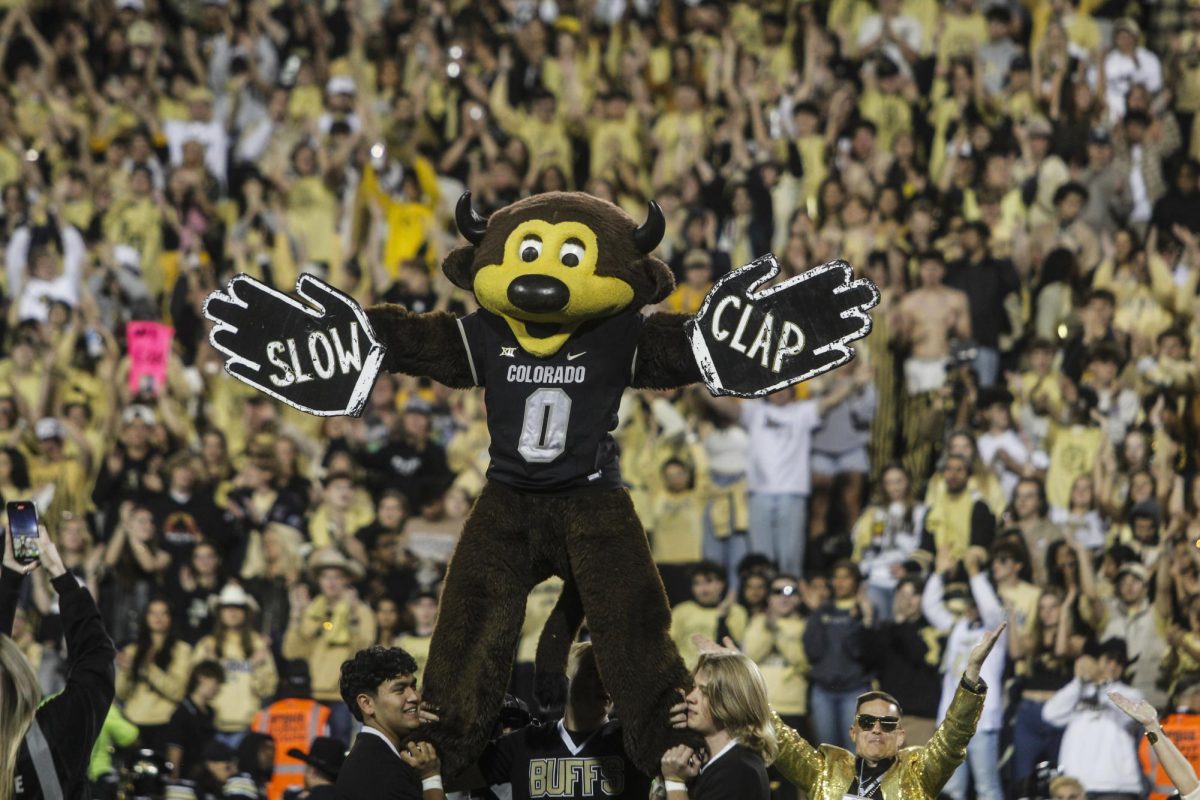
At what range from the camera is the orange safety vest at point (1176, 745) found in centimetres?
793

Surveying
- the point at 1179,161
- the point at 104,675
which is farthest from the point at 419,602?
the point at 1179,161

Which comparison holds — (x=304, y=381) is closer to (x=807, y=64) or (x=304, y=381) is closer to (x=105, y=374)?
(x=105, y=374)

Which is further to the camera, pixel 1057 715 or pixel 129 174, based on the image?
pixel 129 174

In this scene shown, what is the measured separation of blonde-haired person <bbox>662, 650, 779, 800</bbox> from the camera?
16.4ft

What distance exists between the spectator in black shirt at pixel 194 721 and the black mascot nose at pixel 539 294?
4107mm

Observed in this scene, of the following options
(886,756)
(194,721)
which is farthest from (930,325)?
(886,756)

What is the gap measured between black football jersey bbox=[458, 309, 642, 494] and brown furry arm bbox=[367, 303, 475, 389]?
0.30 feet

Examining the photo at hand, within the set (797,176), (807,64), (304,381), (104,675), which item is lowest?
(104,675)

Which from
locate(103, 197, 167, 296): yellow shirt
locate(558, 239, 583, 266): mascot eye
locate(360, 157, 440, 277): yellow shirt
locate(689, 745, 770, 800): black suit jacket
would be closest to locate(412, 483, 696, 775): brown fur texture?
locate(689, 745, 770, 800): black suit jacket

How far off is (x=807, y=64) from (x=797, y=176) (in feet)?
3.71

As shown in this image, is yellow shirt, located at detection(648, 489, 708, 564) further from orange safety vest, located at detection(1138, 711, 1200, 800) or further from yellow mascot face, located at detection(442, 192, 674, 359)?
yellow mascot face, located at detection(442, 192, 674, 359)

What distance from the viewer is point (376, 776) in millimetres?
5066

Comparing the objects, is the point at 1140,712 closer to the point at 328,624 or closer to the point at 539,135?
the point at 328,624

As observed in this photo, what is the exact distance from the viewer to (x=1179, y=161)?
456 inches
